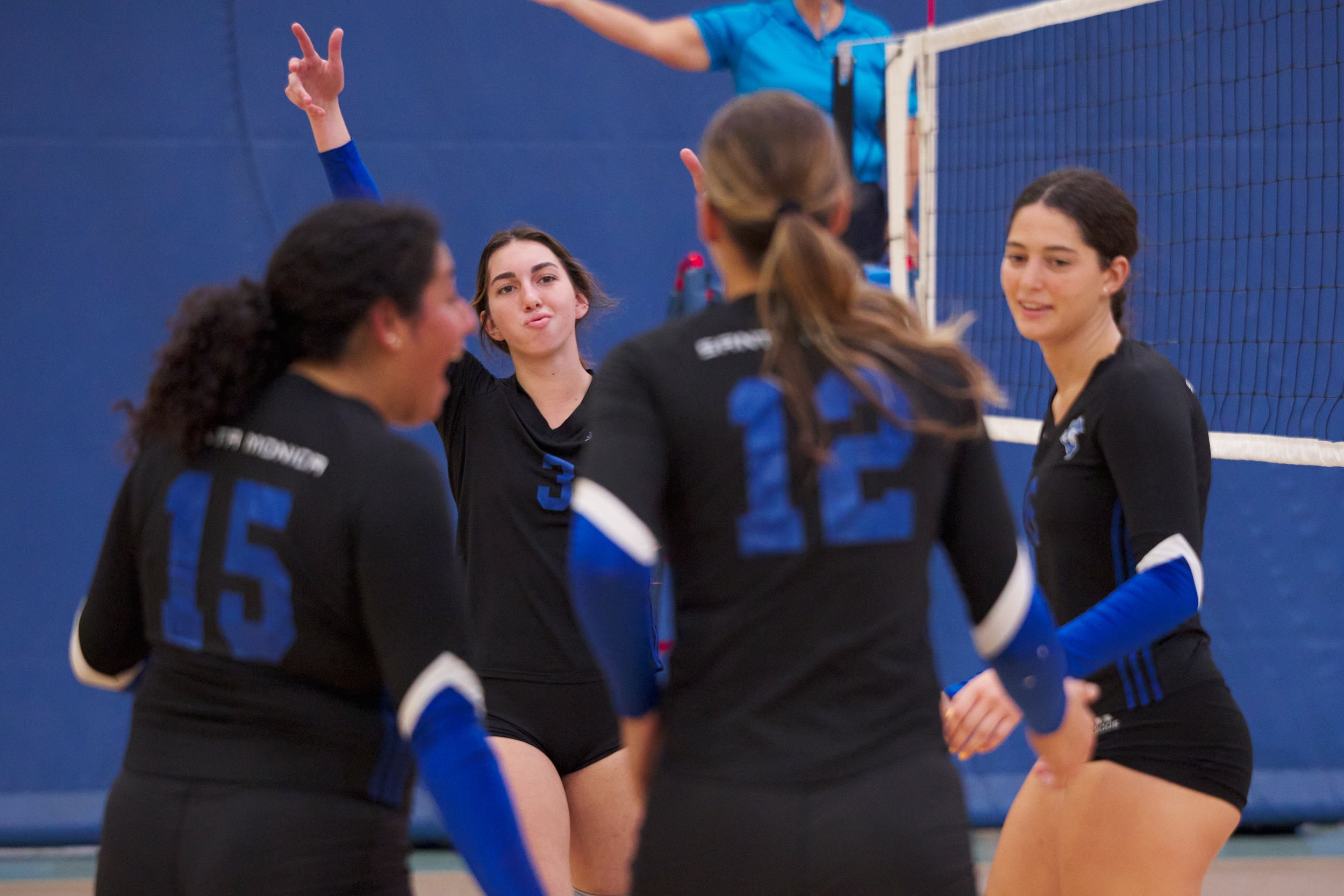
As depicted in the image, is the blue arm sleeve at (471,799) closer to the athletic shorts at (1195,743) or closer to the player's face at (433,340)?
the player's face at (433,340)

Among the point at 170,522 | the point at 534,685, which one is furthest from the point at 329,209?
the point at 534,685

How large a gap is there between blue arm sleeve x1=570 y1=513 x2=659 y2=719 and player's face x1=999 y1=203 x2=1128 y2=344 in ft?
4.03

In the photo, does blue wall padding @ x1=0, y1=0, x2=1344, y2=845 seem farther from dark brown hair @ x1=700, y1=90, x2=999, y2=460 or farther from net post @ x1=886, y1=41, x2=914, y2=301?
dark brown hair @ x1=700, y1=90, x2=999, y2=460

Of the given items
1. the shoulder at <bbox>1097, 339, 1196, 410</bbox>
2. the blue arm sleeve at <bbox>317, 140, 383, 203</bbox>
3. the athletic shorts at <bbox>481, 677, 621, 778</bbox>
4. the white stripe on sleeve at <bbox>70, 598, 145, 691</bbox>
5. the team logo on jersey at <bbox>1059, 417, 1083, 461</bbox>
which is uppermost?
the blue arm sleeve at <bbox>317, 140, 383, 203</bbox>

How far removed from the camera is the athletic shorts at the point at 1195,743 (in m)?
2.18

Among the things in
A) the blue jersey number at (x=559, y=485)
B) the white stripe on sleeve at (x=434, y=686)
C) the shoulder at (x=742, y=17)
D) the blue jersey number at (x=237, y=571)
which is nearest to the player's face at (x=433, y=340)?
the blue jersey number at (x=237, y=571)

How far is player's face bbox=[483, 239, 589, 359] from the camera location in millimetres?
2818

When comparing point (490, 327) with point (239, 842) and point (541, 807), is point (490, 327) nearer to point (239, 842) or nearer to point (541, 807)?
point (541, 807)

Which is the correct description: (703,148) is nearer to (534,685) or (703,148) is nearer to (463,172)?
(534,685)

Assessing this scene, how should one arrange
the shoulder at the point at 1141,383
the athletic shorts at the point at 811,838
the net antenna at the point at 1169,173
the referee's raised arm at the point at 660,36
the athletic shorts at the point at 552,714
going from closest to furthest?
the athletic shorts at the point at 811,838 < the shoulder at the point at 1141,383 < the athletic shorts at the point at 552,714 < the referee's raised arm at the point at 660,36 < the net antenna at the point at 1169,173

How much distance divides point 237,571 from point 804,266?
2.35 feet

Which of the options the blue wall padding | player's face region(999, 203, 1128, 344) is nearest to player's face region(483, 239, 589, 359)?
player's face region(999, 203, 1128, 344)

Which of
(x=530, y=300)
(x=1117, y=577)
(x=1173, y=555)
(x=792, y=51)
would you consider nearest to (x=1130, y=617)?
(x=1173, y=555)

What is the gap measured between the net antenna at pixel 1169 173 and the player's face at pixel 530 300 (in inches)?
103
